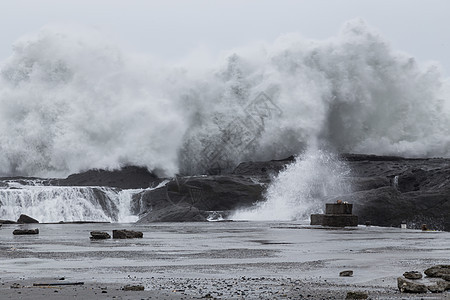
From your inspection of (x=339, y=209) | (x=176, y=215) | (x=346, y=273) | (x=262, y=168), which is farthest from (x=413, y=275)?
(x=262, y=168)

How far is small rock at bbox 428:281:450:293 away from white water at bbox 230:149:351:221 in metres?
33.7

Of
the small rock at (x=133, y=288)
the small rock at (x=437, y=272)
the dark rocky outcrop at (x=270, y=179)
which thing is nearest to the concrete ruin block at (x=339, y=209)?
the dark rocky outcrop at (x=270, y=179)

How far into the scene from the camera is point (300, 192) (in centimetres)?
4906

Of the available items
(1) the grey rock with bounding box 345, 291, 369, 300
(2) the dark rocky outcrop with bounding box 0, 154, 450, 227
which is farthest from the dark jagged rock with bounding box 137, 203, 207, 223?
(1) the grey rock with bounding box 345, 291, 369, 300

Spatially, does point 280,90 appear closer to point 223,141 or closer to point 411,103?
point 223,141

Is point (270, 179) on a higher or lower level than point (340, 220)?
higher

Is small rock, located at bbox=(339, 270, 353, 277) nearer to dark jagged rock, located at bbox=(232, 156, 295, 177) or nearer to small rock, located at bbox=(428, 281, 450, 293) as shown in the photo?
small rock, located at bbox=(428, 281, 450, 293)

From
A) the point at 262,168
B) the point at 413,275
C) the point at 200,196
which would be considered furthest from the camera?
the point at 262,168

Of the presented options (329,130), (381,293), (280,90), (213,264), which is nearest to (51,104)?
(280,90)

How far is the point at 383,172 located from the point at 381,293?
4342 cm

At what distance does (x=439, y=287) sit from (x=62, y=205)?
127 feet

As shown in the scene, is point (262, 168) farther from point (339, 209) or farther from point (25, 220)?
point (339, 209)

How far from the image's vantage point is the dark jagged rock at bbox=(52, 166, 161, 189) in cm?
5562

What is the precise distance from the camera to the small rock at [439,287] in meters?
10.4
